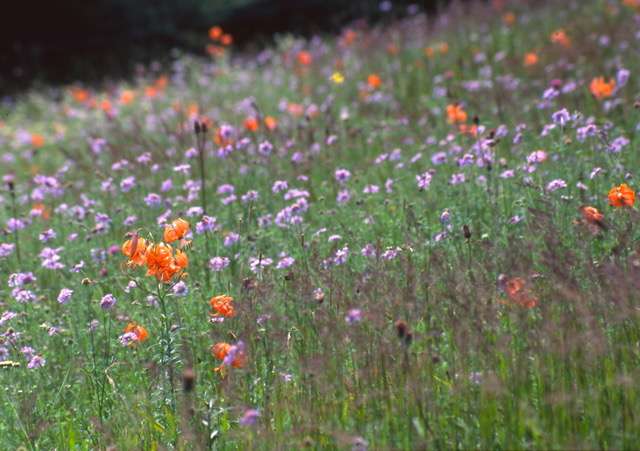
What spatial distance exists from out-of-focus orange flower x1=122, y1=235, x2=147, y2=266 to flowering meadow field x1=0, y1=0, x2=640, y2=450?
0.08ft

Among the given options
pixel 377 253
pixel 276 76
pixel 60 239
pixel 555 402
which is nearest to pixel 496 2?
pixel 276 76

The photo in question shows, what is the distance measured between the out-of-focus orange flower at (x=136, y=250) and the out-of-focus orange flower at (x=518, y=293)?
1.37 meters

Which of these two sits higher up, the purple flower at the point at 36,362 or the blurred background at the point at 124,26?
the blurred background at the point at 124,26

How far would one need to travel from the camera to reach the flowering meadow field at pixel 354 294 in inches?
110

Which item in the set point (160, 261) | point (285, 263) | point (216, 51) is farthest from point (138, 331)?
point (216, 51)

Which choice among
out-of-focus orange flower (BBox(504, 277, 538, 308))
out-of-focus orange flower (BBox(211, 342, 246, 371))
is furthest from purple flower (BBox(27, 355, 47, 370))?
out-of-focus orange flower (BBox(504, 277, 538, 308))

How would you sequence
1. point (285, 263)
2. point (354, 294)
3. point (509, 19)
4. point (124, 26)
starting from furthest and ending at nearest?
point (124, 26) → point (509, 19) → point (285, 263) → point (354, 294)

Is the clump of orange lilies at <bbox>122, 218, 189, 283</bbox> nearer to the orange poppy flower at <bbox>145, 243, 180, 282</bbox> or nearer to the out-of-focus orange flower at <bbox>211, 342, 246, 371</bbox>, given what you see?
the orange poppy flower at <bbox>145, 243, 180, 282</bbox>

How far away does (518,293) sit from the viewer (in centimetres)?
285

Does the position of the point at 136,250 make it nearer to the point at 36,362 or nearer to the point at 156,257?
the point at 156,257

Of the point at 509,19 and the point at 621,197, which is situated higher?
the point at 509,19

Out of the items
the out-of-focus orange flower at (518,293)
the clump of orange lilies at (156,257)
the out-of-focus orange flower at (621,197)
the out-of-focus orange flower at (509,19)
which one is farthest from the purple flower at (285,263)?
the out-of-focus orange flower at (509,19)

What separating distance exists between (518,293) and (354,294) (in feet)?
2.40

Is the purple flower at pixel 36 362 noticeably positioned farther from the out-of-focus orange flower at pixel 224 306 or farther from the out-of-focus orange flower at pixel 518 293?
the out-of-focus orange flower at pixel 518 293
